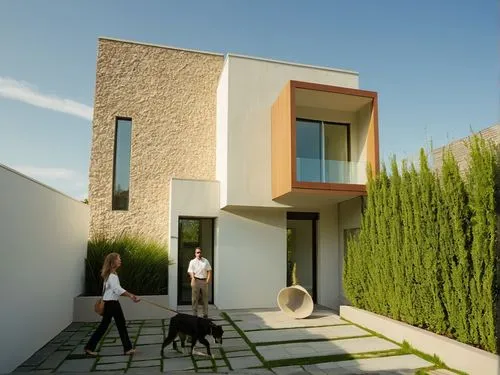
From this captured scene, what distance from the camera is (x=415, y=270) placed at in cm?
714

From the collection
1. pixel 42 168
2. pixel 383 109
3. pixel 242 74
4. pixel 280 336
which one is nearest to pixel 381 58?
pixel 383 109

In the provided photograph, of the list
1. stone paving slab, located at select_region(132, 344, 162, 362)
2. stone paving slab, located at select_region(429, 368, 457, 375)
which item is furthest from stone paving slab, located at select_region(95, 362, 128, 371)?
stone paving slab, located at select_region(429, 368, 457, 375)

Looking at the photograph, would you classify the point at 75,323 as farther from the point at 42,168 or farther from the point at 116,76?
the point at 116,76

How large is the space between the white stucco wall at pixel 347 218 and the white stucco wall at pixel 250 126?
225 centimetres

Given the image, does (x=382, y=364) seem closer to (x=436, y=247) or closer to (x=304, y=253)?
(x=436, y=247)

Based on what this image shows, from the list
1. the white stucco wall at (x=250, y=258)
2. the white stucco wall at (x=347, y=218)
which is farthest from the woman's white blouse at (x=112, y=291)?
the white stucco wall at (x=347, y=218)

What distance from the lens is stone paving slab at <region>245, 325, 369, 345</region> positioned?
737cm

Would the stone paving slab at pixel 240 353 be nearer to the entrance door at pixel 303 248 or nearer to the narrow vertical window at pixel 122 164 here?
the entrance door at pixel 303 248

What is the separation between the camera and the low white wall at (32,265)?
511 centimetres

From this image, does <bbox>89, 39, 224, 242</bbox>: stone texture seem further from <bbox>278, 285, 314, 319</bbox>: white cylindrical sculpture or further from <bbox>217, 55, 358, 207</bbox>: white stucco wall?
<bbox>278, 285, 314, 319</bbox>: white cylindrical sculpture

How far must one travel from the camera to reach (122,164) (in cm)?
1171

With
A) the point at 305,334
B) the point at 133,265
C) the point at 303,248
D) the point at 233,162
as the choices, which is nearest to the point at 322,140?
the point at 233,162

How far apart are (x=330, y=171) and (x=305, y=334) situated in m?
4.01

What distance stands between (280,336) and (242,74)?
23.5 feet
